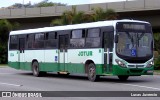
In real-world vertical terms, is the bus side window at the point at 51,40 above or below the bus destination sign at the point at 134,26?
below

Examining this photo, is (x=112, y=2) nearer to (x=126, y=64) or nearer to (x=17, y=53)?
(x=17, y=53)

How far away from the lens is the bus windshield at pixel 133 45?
21250mm

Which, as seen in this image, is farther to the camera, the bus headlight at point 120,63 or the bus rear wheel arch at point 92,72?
the bus rear wheel arch at point 92,72

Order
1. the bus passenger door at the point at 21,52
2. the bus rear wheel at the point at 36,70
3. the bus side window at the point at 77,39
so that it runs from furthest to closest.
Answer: the bus passenger door at the point at 21,52
the bus rear wheel at the point at 36,70
the bus side window at the point at 77,39

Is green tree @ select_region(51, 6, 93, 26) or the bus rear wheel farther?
green tree @ select_region(51, 6, 93, 26)

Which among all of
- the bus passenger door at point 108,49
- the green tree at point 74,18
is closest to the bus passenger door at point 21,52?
the bus passenger door at point 108,49

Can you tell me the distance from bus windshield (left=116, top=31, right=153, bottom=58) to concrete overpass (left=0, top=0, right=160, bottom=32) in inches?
1153

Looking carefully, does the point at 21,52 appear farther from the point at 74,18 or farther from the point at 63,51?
the point at 74,18

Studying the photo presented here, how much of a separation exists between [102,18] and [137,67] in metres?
23.6

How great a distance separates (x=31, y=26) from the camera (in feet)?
224

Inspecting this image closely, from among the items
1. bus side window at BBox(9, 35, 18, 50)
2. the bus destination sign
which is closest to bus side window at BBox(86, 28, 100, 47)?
the bus destination sign

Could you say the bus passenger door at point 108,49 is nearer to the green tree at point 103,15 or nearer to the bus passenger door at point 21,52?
the bus passenger door at point 21,52

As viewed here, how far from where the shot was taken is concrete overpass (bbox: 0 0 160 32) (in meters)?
51.8

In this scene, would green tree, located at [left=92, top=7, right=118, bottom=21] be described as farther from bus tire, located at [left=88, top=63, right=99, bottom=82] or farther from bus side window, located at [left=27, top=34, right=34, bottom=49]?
bus tire, located at [left=88, top=63, right=99, bottom=82]
